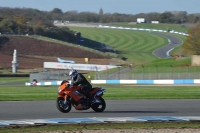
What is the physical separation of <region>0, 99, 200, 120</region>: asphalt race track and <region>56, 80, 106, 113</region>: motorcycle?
0.24m

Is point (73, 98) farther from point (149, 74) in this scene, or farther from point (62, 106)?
point (149, 74)

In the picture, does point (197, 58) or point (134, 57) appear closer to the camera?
point (197, 58)

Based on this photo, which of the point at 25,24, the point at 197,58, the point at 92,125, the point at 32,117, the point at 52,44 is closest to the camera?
the point at 92,125

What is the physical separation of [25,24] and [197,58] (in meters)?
83.3

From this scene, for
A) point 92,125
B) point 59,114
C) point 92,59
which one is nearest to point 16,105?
point 59,114

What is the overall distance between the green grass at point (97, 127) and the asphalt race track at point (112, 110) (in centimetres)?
239

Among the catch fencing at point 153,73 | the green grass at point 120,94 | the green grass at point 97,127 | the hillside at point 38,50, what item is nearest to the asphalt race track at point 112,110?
the green grass at point 97,127

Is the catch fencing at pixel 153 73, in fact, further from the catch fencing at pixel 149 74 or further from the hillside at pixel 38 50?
the hillside at pixel 38 50

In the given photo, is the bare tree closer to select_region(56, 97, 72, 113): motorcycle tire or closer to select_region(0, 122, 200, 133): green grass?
select_region(56, 97, 72, 113): motorcycle tire

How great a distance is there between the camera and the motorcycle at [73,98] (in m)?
19.4

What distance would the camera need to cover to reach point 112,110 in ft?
68.3

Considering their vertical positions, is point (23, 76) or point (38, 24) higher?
point (38, 24)

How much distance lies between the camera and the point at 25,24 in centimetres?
14075

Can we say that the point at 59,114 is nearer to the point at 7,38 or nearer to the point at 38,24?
the point at 7,38
